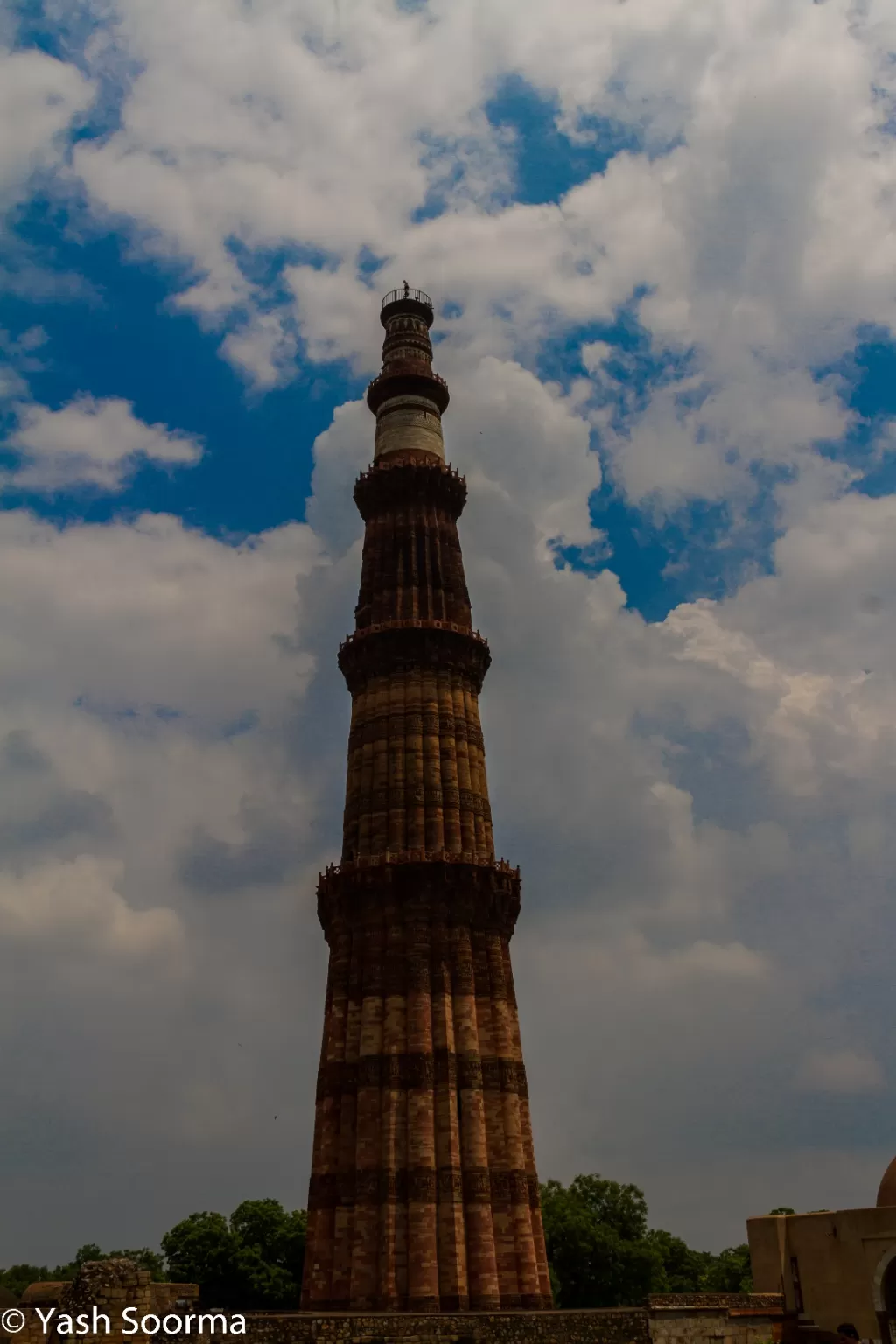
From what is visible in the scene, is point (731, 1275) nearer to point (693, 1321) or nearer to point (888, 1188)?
point (888, 1188)

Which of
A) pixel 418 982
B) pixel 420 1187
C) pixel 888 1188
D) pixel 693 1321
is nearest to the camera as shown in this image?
pixel 693 1321

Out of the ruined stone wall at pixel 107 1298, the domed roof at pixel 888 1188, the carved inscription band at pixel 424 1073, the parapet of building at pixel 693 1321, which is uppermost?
the carved inscription band at pixel 424 1073

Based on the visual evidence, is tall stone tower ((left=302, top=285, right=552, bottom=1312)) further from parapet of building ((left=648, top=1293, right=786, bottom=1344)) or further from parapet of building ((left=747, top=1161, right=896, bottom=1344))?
parapet of building ((left=747, top=1161, right=896, bottom=1344))

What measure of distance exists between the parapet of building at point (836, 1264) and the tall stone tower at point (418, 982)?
29.6 ft

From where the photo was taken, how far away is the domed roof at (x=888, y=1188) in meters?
37.2

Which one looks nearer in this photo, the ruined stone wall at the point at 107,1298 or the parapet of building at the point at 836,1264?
the ruined stone wall at the point at 107,1298

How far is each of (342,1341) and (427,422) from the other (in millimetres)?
37523

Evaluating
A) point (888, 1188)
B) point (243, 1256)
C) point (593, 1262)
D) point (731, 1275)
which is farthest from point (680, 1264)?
point (888, 1188)

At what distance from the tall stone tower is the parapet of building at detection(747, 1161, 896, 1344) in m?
9.04

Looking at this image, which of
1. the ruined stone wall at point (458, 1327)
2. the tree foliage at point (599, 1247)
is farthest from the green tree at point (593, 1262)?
the ruined stone wall at point (458, 1327)

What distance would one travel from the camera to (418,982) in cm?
3638

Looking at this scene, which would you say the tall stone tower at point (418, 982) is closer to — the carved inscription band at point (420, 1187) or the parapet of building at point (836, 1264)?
the carved inscription band at point (420, 1187)

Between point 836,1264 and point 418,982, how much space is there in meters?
16.0

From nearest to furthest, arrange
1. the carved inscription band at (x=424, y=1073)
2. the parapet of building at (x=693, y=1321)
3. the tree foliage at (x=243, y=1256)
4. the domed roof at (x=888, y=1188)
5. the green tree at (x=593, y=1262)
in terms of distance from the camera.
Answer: the parapet of building at (x=693, y=1321), the carved inscription band at (x=424, y=1073), the domed roof at (x=888, y=1188), the tree foliage at (x=243, y=1256), the green tree at (x=593, y=1262)
